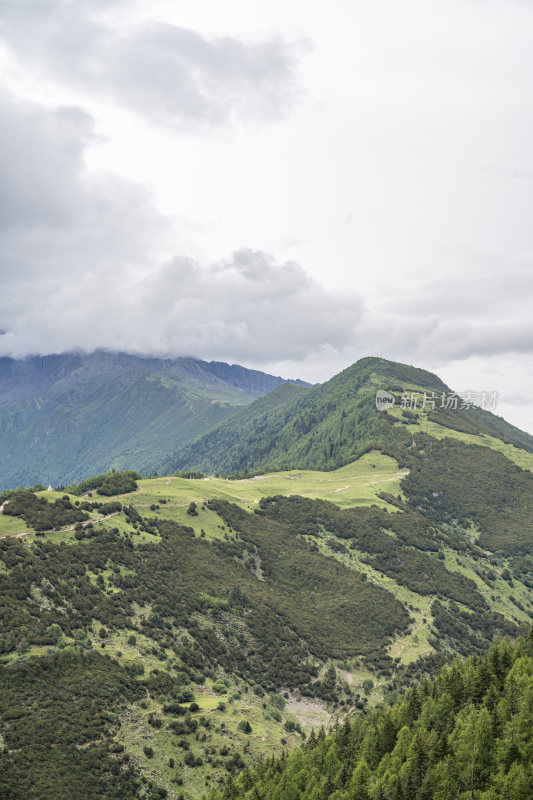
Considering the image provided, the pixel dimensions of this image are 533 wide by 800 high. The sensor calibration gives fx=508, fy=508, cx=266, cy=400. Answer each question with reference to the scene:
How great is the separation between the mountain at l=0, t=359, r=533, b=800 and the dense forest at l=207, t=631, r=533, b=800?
23 cm

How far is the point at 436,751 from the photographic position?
52594 mm

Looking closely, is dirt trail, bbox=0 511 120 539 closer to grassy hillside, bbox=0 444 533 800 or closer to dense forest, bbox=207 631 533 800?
grassy hillside, bbox=0 444 533 800

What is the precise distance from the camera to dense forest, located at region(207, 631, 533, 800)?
48125 millimetres

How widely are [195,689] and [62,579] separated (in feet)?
105

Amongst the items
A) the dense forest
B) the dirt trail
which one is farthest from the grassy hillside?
the dense forest

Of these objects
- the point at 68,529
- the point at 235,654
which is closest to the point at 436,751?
the point at 235,654

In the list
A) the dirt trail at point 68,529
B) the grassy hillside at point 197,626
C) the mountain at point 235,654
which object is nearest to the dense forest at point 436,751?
the mountain at point 235,654

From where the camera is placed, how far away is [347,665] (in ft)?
384

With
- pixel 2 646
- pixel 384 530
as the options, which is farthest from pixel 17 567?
pixel 384 530

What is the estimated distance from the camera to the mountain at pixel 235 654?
192 feet

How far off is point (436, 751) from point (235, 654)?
61.4 meters

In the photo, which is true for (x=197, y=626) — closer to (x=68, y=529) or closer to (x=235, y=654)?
(x=235, y=654)

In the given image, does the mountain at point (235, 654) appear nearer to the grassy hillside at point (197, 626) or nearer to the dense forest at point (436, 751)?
the dense forest at point (436, 751)

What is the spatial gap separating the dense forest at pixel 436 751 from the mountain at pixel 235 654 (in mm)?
234
